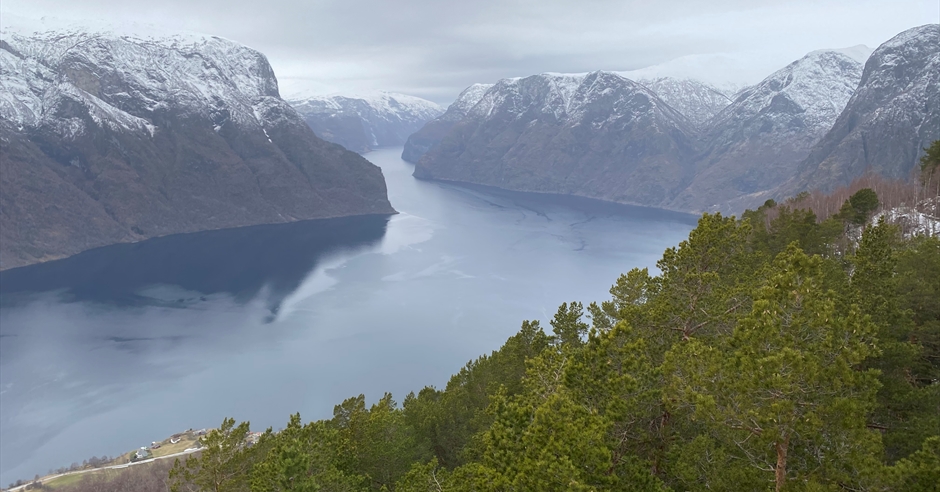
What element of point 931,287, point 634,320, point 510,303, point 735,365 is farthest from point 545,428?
point 510,303

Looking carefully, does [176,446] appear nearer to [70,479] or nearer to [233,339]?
[70,479]

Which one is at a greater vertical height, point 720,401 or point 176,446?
point 720,401

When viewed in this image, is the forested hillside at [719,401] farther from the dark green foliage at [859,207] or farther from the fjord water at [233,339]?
the fjord water at [233,339]

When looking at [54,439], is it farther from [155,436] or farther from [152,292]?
[152,292]

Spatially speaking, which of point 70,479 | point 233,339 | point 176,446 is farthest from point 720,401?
point 233,339

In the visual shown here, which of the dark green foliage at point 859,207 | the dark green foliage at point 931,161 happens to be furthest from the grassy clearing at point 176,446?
the dark green foliage at point 931,161
